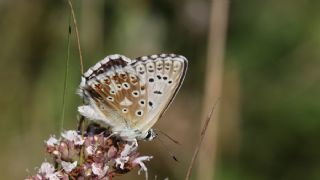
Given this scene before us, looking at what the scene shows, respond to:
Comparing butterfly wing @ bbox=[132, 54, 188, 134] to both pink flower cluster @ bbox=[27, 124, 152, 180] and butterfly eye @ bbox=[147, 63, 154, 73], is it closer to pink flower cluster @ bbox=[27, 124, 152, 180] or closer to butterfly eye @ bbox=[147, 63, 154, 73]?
butterfly eye @ bbox=[147, 63, 154, 73]

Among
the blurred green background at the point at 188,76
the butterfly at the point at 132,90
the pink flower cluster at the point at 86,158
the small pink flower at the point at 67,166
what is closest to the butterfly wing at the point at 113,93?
the butterfly at the point at 132,90

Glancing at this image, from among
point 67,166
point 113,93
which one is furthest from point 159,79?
point 67,166

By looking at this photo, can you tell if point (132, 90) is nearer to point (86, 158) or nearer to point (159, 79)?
point (159, 79)

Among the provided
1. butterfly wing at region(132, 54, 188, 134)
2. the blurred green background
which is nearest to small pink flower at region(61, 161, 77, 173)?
butterfly wing at region(132, 54, 188, 134)

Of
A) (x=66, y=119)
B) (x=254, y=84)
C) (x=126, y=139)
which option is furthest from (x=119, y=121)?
(x=254, y=84)

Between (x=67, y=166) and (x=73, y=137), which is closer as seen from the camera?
(x=67, y=166)
